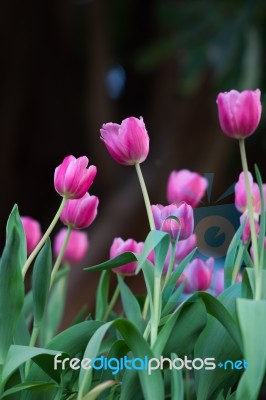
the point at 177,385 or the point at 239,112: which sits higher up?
the point at 239,112

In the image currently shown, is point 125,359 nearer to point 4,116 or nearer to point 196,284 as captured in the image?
point 196,284

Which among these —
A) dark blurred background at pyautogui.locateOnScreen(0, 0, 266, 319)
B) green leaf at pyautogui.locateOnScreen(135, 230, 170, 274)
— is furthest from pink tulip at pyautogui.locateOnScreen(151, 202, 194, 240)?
dark blurred background at pyautogui.locateOnScreen(0, 0, 266, 319)

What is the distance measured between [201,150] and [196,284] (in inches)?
70.8

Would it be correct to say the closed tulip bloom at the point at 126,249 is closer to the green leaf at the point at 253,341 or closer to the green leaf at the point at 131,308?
the green leaf at the point at 131,308

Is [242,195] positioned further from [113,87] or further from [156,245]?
[113,87]

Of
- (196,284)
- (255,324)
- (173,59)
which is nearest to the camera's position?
(255,324)

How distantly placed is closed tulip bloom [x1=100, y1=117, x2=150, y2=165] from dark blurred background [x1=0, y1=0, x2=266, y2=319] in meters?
1.33

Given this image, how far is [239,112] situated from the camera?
0.44 m

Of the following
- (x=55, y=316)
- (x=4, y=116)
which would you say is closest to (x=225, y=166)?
(x=4, y=116)

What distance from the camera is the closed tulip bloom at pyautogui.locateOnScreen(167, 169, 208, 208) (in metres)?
0.53

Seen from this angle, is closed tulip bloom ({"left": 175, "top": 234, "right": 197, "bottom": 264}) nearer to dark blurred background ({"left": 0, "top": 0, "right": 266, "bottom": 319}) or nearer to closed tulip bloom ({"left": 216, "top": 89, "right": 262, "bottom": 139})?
closed tulip bloom ({"left": 216, "top": 89, "right": 262, "bottom": 139})

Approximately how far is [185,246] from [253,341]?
116mm

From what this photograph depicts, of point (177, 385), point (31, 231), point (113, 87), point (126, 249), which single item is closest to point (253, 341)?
point (177, 385)

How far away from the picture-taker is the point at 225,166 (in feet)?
7.61
